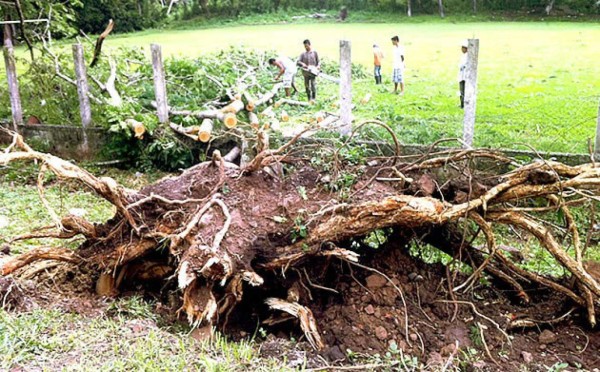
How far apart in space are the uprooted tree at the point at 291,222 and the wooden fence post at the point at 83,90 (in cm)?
405

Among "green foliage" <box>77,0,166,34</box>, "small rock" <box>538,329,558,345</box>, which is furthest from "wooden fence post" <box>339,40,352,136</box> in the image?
"green foliage" <box>77,0,166,34</box>

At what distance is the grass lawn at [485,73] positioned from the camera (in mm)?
8477

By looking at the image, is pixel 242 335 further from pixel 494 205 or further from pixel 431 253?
pixel 494 205

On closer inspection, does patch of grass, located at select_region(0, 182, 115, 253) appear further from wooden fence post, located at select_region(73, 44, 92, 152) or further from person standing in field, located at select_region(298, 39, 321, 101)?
person standing in field, located at select_region(298, 39, 321, 101)

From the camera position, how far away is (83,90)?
8578 mm

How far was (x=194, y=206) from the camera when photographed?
4773 mm

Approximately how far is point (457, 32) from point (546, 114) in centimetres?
1976

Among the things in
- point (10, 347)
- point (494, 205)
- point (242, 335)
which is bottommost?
point (242, 335)

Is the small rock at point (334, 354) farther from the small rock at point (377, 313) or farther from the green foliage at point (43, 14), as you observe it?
the green foliage at point (43, 14)

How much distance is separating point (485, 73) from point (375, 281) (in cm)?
1244

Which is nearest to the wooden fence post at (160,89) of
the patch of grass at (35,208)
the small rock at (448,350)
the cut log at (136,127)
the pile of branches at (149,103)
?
the pile of branches at (149,103)

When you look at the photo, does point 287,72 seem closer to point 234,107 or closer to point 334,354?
point 234,107

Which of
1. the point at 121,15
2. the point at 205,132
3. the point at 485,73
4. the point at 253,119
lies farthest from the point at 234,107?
the point at 121,15

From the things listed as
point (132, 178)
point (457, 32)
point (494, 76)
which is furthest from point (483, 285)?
point (457, 32)
